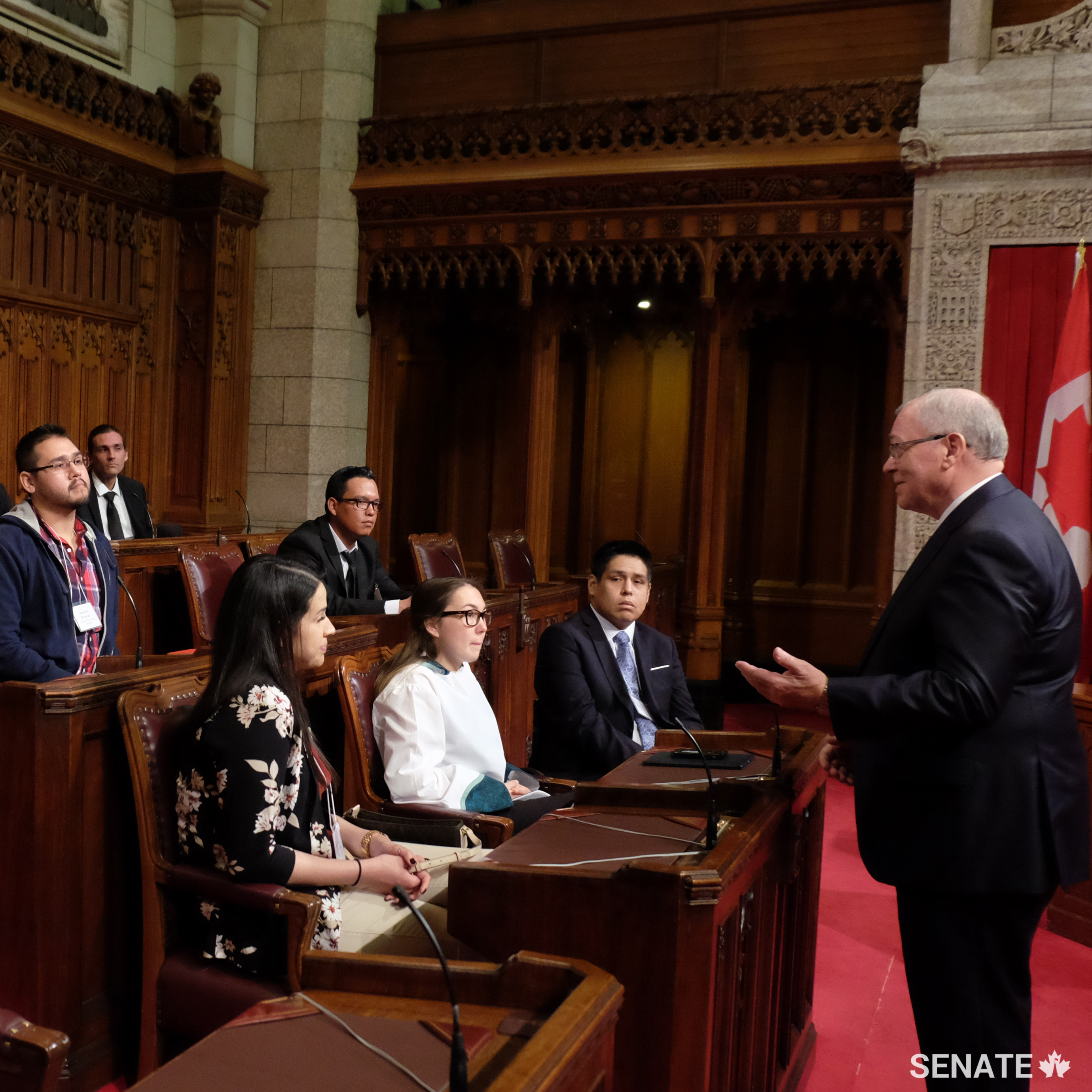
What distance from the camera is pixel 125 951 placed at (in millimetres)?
2803

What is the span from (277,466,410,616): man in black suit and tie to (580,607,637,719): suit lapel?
140cm

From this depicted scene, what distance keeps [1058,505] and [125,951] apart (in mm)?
4641

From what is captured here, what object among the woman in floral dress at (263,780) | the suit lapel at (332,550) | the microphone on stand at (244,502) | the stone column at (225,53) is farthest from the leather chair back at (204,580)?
the stone column at (225,53)

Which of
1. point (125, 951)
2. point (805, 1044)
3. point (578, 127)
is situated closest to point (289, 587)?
point (125, 951)

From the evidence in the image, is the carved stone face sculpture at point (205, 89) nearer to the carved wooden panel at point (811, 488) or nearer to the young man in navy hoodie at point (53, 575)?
the carved wooden panel at point (811, 488)

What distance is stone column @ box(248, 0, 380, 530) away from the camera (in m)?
7.83

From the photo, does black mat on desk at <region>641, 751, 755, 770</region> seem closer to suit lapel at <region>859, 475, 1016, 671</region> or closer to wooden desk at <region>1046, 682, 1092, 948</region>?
suit lapel at <region>859, 475, 1016, 671</region>

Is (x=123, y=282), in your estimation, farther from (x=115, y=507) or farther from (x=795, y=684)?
(x=795, y=684)

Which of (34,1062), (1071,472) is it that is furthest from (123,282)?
(34,1062)

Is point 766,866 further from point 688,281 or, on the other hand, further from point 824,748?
point 688,281

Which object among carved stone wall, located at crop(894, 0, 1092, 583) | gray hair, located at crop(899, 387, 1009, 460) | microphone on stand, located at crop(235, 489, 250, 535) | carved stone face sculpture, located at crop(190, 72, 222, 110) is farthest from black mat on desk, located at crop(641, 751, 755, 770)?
carved stone face sculpture, located at crop(190, 72, 222, 110)

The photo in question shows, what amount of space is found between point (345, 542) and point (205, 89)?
422 centimetres

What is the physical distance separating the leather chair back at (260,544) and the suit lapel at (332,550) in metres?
0.88

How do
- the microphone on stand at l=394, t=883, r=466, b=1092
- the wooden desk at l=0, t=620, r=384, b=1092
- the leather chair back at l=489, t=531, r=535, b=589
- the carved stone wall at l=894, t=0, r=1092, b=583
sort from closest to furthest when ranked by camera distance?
the microphone on stand at l=394, t=883, r=466, b=1092 < the wooden desk at l=0, t=620, r=384, b=1092 < the carved stone wall at l=894, t=0, r=1092, b=583 < the leather chair back at l=489, t=531, r=535, b=589
